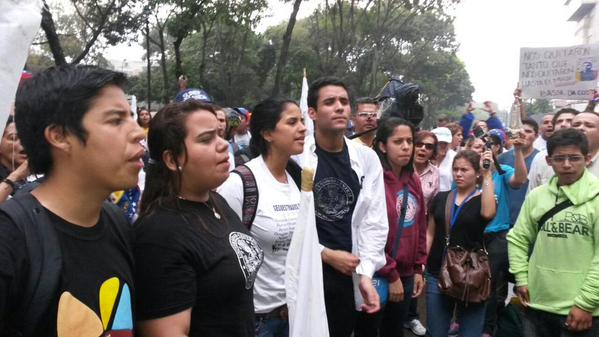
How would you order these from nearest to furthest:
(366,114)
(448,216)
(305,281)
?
(305,281) → (448,216) → (366,114)

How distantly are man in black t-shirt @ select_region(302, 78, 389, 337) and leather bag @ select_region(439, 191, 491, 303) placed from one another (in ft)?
3.20

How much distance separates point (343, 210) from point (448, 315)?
150cm

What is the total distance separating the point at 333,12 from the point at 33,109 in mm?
19240

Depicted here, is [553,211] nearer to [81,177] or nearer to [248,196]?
[248,196]

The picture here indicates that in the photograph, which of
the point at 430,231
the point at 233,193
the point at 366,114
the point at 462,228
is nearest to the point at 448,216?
the point at 462,228

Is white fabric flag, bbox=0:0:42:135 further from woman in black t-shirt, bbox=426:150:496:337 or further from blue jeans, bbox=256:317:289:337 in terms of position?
woman in black t-shirt, bbox=426:150:496:337

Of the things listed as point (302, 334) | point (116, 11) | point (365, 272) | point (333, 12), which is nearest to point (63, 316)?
point (302, 334)

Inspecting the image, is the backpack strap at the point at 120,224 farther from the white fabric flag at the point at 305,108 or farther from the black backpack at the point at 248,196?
the white fabric flag at the point at 305,108

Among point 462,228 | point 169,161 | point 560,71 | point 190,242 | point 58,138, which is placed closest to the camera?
point 58,138

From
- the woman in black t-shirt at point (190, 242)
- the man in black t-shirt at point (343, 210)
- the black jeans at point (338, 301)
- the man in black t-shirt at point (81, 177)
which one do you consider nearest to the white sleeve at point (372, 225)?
the man in black t-shirt at point (343, 210)

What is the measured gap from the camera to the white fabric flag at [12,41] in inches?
48.8

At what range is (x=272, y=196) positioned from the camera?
8.98ft

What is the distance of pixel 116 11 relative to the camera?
16.6 metres

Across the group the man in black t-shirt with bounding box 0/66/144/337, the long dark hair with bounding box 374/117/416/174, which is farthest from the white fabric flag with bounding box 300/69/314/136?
the man in black t-shirt with bounding box 0/66/144/337
